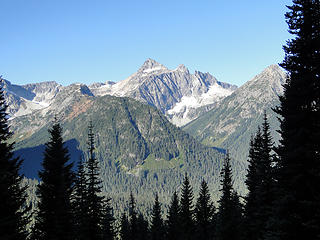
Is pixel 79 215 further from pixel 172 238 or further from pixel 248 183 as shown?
pixel 172 238

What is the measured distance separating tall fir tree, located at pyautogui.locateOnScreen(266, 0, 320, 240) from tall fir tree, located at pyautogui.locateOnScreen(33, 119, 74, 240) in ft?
62.8

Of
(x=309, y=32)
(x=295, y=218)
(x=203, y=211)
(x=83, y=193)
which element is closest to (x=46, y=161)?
(x=83, y=193)

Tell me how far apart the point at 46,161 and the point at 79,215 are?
8.72 meters

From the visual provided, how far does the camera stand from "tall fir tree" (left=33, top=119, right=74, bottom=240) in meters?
30.7

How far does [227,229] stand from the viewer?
1940 inches

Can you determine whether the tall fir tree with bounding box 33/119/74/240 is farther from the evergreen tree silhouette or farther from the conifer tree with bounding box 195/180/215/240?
the conifer tree with bounding box 195/180/215/240

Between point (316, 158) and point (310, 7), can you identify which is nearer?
point (316, 158)

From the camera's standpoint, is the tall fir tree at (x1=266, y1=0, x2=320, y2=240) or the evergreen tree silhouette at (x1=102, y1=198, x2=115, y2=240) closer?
the tall fir tree at (x1=266, y1=0, x2=320, y2=240)

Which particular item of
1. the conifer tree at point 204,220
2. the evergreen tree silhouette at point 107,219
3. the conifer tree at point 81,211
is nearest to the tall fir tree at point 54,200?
the conifer tree at point 81,211

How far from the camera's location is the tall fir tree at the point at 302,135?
18609 mm

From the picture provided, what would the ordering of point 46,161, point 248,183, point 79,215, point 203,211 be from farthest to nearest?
point 203,211, point 248,183, point 79,215, point 46,161

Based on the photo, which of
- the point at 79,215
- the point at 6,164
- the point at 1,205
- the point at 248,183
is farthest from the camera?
the point at 248,183

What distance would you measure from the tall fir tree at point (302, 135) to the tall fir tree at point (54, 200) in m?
19.1

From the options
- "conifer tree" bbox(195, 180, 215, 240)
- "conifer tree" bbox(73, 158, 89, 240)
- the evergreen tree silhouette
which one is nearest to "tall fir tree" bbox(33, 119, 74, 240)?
"conifer tree" bbox(73, 158, 89, 240)
